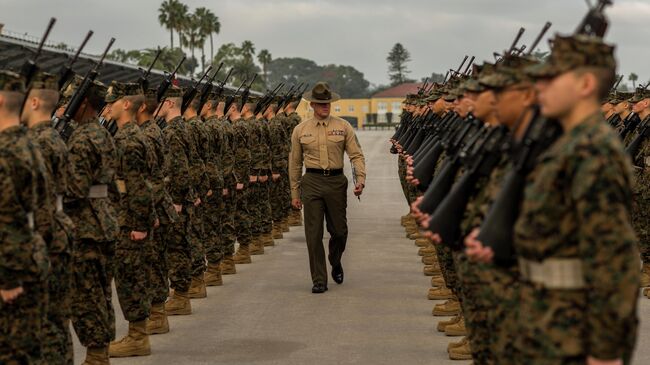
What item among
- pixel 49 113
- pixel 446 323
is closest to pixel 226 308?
pixel 446 323

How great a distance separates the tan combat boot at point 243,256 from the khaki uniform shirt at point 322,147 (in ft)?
8.44

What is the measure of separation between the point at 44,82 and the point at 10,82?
0.91 m

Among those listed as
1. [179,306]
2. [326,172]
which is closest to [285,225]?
[326,172]

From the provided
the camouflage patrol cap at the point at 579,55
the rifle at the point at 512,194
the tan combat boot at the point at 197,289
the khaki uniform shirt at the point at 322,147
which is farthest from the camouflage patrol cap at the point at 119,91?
the camouflage patrol cap at the point at 579,55

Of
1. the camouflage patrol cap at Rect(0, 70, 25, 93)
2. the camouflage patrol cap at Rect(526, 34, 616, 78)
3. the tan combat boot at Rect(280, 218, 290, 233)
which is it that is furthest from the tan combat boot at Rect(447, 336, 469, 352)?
the tan combat boot at Rect(280, 218, 290, 233)

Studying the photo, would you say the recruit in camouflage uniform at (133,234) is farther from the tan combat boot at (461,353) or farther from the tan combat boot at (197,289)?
the tan combat boot at (197,289)

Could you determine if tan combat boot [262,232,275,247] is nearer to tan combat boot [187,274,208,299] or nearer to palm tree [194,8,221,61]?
tan combat boot [187,274,208,299]

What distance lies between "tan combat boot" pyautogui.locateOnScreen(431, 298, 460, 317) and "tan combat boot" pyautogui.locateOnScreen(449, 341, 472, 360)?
6.22 ft

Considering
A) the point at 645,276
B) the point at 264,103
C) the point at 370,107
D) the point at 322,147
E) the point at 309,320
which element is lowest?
the point at 309,320

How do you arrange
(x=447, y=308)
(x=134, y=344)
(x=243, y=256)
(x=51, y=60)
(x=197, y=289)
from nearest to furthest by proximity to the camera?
(x=134, y=344), (x=447, y=308), (x=197, y=289), (x=243, y=256), (x=51, y=60)

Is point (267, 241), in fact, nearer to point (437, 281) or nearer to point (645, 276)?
point (437, 281)

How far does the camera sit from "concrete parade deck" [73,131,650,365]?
914cm

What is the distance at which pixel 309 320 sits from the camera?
10.8 metres

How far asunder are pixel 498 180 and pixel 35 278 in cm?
268
